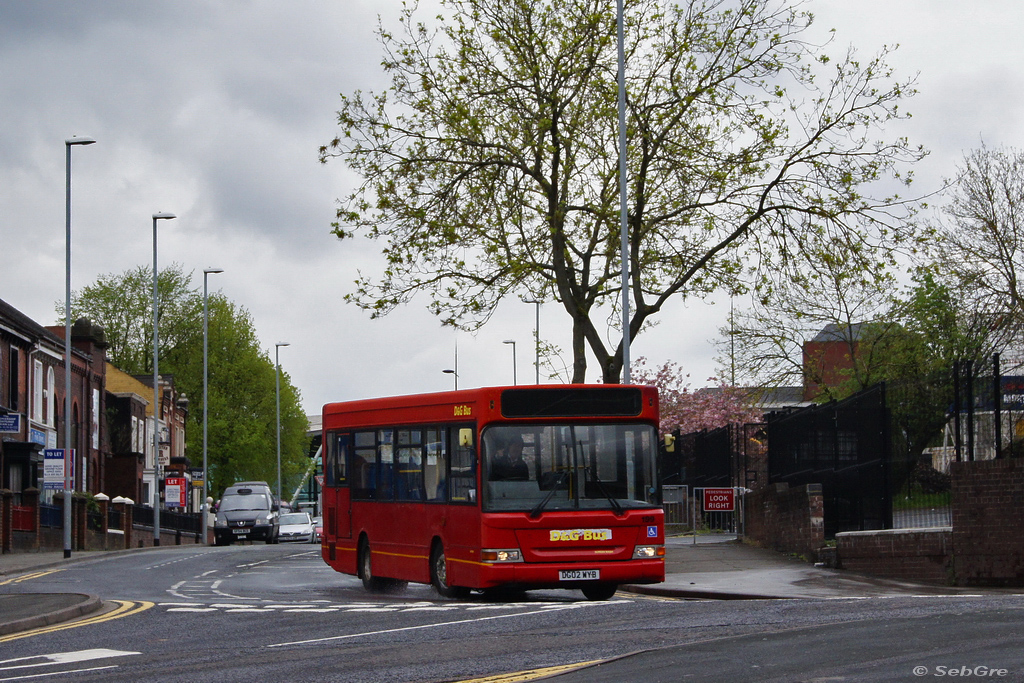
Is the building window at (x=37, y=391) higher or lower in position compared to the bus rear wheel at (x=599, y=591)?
higher

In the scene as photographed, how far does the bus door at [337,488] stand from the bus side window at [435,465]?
2.94m

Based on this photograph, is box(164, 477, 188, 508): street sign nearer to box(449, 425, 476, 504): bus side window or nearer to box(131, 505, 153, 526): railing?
box(131, 505, 153, 526): railing

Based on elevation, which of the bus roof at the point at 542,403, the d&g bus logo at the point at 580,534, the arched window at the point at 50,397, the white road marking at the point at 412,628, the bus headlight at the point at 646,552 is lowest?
the white road marking at the point at 412,628

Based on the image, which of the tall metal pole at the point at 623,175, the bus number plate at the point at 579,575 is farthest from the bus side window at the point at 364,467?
the tall metal pole at the point at 623,175

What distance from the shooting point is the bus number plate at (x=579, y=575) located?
16.8 metres

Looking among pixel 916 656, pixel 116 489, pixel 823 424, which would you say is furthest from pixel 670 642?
pixel 116 489

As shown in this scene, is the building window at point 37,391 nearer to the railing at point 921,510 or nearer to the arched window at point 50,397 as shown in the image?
the arched window at point 50,397

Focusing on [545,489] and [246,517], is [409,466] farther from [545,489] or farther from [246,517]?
[246,517]

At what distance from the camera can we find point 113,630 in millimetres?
14602

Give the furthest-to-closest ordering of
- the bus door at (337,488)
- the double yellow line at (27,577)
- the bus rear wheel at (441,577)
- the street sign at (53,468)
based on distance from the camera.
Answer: the street sign at (53,468)
the double yellow line at (27,577)
the bus door at (337,488)
the bus rear wheel at (441,577)

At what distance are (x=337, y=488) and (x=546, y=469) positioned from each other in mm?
6032

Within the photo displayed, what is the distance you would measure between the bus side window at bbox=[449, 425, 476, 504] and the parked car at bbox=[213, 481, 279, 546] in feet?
132

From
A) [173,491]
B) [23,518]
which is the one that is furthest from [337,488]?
[173,491]

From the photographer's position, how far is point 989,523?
17750mm
